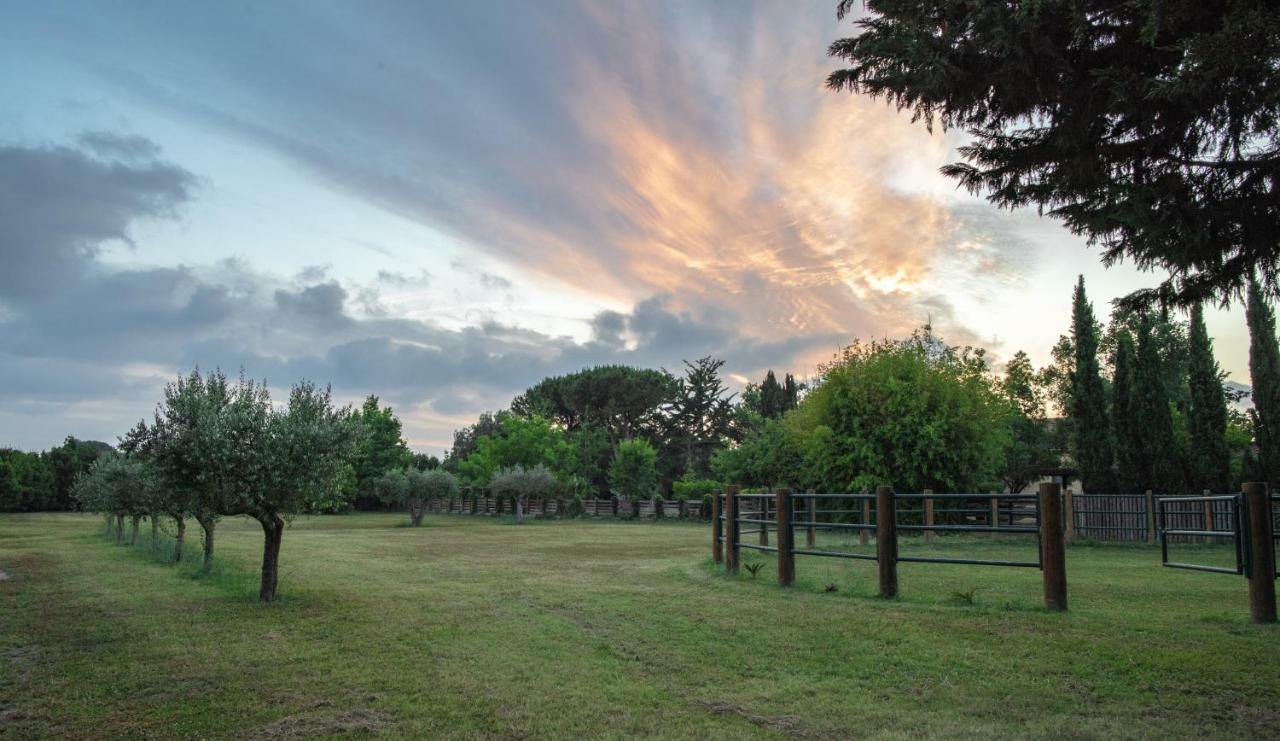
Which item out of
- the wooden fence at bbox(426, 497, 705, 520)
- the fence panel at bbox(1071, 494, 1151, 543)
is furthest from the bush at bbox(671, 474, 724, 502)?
the fence panel at bbox(1071, 494, 1151, 543)

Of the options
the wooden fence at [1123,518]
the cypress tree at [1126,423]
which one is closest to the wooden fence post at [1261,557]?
the wooden fence at [1123,518]

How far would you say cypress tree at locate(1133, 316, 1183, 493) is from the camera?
3256cm

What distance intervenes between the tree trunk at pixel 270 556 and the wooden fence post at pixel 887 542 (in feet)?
27.0

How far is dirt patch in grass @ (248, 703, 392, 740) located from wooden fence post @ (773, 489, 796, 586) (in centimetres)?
716

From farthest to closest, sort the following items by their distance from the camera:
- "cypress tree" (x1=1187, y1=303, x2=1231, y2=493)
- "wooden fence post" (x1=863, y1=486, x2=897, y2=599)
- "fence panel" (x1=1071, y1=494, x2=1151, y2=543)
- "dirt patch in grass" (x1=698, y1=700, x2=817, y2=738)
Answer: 1. "cypress tree" (x1=1187, y1=303, x2=1231, y2=493)
2. "fence panel" (x1=1071, y1=494, x2=1151, y2=543)
3. "wooden fence post" (x1=863, y1=486, x2=897, y2=599)
4. "dirt patch in grass" (x1=698, y1=700, x2=817, y2=738)

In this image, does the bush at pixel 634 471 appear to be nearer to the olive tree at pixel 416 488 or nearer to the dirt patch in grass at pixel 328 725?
the olive tree at pixel 416 488

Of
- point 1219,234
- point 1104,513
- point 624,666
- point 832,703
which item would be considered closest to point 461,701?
point 624,666

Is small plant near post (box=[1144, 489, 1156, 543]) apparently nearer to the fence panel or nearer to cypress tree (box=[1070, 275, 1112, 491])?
the fence panel

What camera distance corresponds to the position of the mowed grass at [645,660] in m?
5.14

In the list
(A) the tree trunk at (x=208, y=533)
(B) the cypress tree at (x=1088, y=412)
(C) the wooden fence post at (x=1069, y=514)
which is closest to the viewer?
(A) the tree trunk at (x=208, y=533)

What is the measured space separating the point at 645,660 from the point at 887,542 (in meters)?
4.44

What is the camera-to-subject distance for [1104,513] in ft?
76.4

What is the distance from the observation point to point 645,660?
6766 millimetres

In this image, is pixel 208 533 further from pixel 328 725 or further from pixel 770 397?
pixel 770 397
